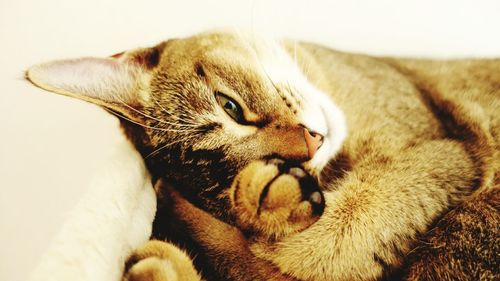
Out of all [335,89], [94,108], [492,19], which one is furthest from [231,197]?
[492,19]

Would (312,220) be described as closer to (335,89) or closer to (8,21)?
(335,89)

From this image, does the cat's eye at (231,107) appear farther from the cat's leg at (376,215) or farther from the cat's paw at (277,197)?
the cat's leg at (376,215)

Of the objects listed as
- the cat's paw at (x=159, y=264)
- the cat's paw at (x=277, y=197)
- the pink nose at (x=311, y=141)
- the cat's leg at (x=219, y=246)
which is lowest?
the cat's leg at (x=219, y=246)

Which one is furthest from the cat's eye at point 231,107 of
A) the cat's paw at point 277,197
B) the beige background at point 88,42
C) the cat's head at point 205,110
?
the beige background at point 88,42

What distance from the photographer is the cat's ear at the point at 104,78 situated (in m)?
1.02

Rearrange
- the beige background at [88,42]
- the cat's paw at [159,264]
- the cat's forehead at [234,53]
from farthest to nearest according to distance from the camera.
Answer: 1. the beige background at [88,42]
2. the cat's forehead at [234,53]
3. the cat's paw at [159,264]

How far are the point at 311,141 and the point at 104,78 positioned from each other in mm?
534

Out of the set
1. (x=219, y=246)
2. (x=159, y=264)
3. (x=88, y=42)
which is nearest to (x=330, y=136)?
(x=219, y=246)

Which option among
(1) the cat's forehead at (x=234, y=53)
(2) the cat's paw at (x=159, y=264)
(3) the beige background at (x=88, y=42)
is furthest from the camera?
(3) the beige background at (x=88, y=42)

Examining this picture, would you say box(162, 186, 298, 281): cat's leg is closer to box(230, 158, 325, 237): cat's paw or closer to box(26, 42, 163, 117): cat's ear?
box(230, 158, 325, 237): cat's paw

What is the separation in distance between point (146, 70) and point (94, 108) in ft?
1.98

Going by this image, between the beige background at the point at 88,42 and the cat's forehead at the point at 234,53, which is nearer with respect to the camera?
the cat's forehead at the point at 234,53

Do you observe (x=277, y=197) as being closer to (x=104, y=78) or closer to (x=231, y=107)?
(x=231, y=107)

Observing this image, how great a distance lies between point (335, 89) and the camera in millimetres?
1361
